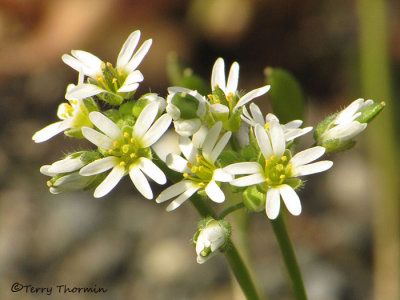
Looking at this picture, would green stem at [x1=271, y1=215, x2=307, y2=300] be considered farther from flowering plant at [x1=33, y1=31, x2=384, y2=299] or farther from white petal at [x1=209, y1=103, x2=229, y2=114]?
white petal at [x1=209, y1=103, x2=229, y2=114]

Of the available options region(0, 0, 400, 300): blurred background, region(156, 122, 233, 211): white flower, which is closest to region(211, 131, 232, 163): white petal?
region(156, 122, 233, 211): white flower

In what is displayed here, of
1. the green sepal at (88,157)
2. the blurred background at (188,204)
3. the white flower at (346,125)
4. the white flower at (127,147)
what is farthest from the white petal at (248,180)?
the blurred background at (188,204)

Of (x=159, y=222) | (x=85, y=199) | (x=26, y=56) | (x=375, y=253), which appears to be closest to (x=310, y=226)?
(x=375, y=253)

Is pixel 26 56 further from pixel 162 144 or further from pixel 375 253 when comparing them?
pixel 375 253

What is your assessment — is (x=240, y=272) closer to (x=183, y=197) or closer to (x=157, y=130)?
(x=183, y=197)

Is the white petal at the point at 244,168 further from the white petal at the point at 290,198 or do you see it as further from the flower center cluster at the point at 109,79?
the flower center cluster at the point at 109,79

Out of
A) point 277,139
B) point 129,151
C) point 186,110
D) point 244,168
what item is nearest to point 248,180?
point 244,168
